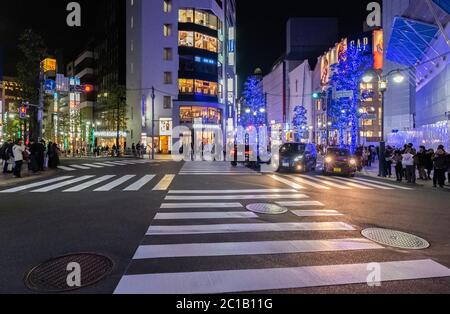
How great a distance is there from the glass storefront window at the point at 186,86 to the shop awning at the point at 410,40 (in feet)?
84.7

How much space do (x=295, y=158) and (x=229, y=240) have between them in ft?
49.6

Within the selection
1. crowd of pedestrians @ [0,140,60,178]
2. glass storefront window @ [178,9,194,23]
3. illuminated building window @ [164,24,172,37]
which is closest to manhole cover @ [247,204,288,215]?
crowd of pedestrians @ [0,140,60,178]

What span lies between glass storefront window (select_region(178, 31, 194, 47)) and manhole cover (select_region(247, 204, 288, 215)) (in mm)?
45688

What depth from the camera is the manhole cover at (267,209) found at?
8.88 meters

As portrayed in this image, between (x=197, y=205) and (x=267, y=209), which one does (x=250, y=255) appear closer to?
(x=267, y=209)

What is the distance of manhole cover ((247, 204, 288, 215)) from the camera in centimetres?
888

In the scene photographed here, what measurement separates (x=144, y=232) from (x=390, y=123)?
160 ft

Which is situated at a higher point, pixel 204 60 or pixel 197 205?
pixel 204 60

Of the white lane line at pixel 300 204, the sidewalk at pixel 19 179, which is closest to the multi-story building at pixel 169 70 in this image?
the sidewalk at pixel 19 179

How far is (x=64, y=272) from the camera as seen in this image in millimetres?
4820

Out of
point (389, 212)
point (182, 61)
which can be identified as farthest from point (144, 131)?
point (389, 212)

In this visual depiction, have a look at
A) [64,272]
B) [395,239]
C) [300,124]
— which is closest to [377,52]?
[300,124]

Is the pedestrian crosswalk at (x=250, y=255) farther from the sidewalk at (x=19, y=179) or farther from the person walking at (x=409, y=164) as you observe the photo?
the sidewalk at (x=19, y=179)
